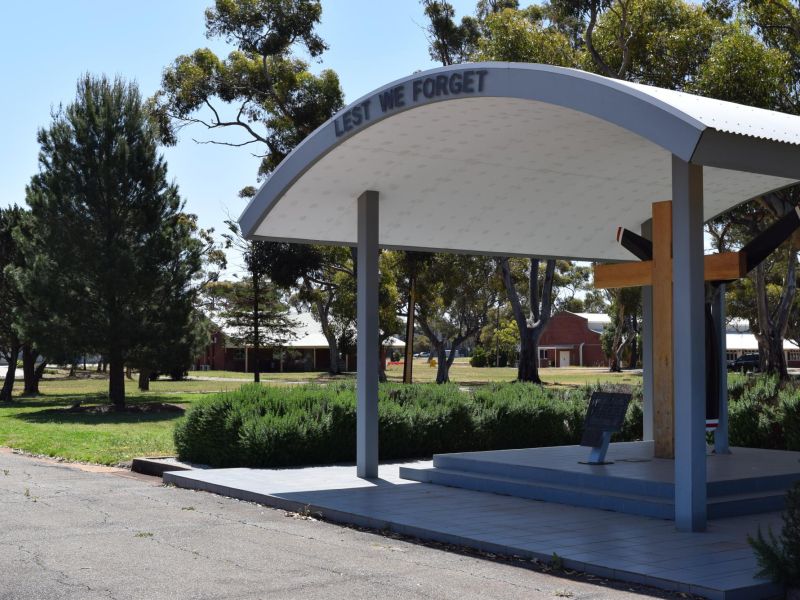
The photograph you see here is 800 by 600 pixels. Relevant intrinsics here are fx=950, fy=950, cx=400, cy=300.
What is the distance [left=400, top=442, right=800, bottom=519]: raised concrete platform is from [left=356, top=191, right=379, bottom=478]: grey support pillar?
0.70 metres

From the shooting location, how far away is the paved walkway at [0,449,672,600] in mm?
7023

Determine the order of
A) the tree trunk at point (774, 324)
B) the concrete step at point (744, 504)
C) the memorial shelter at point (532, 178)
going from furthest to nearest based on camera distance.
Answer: the tree trunk at point (774, 324), the concrete step at point (744, 504), the memorial shelter at point (532, 178)

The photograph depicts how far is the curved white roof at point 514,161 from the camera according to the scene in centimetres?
887

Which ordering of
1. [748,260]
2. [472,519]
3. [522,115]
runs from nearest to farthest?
1. [472,519]
2. [522,115]
3. [748,260]

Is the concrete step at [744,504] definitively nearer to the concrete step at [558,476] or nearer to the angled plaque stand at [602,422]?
the concrete step at [558,476]

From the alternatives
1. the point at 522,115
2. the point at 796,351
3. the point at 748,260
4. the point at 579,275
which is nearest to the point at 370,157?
the point at 522,115

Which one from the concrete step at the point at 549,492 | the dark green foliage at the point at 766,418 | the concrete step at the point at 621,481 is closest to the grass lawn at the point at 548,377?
the dark green foliage at the point at 766,418

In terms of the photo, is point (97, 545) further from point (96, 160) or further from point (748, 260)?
point (96, 160)

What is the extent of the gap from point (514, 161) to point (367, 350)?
10.7ft

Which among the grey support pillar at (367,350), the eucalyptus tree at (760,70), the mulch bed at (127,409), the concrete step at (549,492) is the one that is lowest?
the mulch bed at (127,409)

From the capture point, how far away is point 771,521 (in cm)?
993

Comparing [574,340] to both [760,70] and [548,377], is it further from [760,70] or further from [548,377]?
[760,70]

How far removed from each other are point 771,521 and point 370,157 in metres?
6.49

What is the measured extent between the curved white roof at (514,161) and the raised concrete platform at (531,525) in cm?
345
